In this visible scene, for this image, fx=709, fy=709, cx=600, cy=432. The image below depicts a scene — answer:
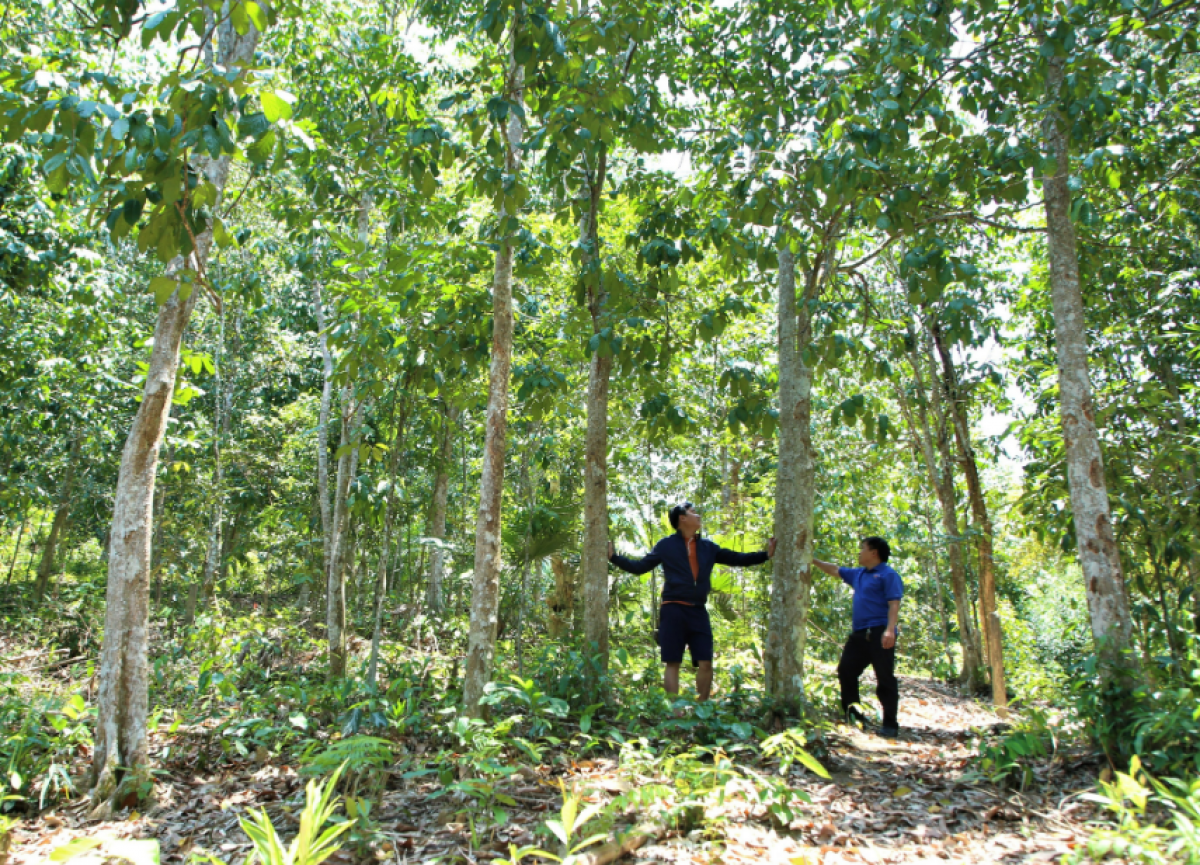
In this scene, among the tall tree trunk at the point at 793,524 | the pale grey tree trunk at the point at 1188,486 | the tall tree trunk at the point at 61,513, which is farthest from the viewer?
the tall tree trunk at the point at 61,513

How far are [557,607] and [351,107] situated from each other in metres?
6.68

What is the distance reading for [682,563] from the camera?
5691 millimetres

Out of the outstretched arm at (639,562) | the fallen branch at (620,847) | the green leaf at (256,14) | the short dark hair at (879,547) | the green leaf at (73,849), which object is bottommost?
the fallen branch at (620,847)

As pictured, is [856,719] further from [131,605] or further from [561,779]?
[131,605]

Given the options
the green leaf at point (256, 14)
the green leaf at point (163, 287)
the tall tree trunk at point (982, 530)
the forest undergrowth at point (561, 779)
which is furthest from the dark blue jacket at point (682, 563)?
the green leaf at point (256, 14)

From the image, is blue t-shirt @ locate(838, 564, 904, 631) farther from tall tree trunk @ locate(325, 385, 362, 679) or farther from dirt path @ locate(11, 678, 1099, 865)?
tall tree trunk @ locate(325, 385, 362, 679)

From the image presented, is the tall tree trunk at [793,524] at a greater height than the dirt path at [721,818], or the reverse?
the tall tree trunk at [793,524]

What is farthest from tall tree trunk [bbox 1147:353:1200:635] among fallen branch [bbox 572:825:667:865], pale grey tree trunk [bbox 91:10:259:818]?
pale grey tree trunk [bbox 91:10:259:818]

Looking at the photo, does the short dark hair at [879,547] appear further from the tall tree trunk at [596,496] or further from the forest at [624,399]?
the tall tree trunk at [596,496]

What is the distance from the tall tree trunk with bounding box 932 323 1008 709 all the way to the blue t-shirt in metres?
1.78

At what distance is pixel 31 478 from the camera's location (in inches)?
438

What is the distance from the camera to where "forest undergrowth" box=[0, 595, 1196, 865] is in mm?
3086

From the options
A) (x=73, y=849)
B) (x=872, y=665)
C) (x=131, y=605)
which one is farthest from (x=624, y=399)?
(x=73, y=849)

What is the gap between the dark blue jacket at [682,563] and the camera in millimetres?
5668
